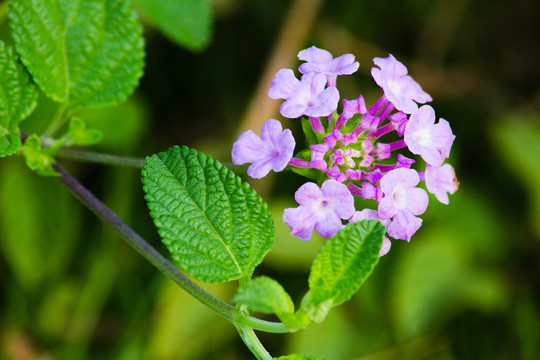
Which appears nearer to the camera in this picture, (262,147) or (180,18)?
(262,147)

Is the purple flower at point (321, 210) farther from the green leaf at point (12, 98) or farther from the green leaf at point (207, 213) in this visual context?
the green leaf at point (12, 98)

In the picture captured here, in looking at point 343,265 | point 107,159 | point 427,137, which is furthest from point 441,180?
point 107,159

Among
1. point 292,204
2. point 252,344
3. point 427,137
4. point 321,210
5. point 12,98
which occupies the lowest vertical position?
point 292,204

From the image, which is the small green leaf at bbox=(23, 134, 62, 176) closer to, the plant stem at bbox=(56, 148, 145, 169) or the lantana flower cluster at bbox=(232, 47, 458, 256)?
the plant stem at bbox=(56, 148, 145, 169)

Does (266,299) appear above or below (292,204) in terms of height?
above

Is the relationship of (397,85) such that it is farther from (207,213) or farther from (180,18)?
(180,18)

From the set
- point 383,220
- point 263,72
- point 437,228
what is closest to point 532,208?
point 437,228

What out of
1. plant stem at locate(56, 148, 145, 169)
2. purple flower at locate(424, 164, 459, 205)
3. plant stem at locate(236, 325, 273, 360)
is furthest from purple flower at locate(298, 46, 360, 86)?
plant stem at locate(236, 325, 273, 360)

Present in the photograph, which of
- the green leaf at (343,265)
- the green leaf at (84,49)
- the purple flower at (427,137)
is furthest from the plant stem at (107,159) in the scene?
the purple flower at (427,137)
